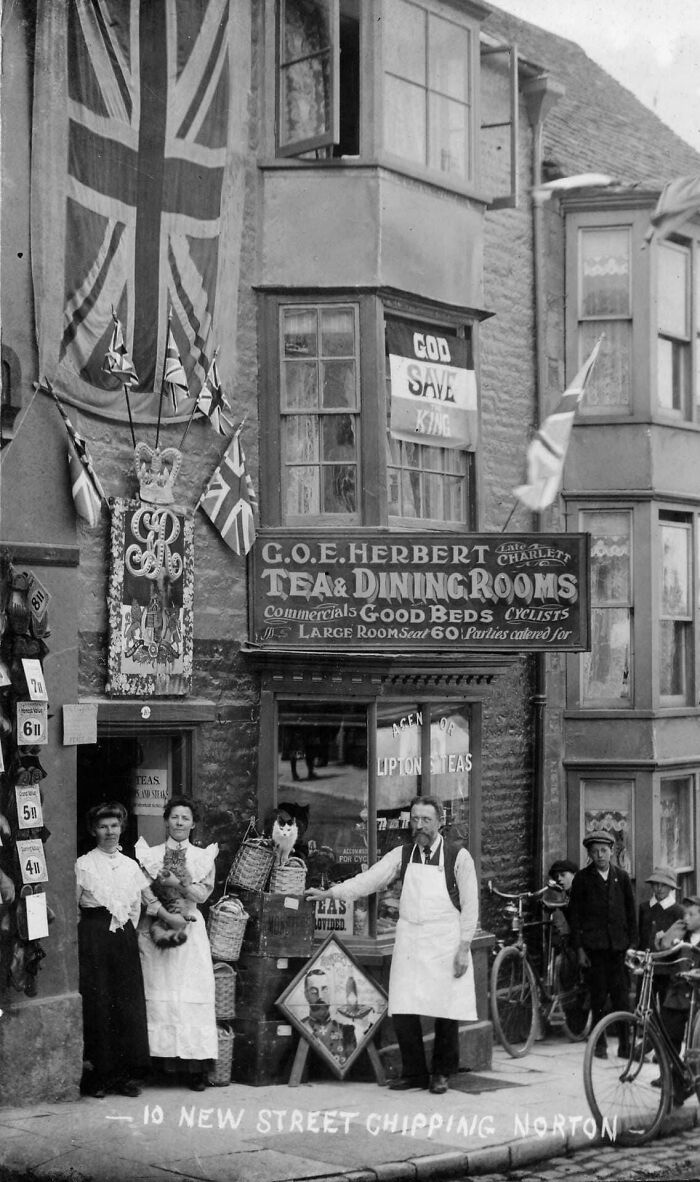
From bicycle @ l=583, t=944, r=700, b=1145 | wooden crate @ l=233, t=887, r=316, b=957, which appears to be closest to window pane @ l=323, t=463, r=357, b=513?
wooden crate @ l=233, t=887, r=316, b=957

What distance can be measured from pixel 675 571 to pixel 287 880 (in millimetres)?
6447

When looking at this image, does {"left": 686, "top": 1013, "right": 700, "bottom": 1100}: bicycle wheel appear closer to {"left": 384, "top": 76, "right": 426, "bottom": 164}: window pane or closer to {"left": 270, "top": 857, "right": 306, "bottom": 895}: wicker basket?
{"left": 270, "top": 857, "right": 306, "bottom": 895}: wicker basket

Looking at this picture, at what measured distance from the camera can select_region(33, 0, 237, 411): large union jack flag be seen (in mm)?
11602

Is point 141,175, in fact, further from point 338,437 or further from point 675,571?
point 675,571

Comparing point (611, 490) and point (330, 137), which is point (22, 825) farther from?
point (611, 490)

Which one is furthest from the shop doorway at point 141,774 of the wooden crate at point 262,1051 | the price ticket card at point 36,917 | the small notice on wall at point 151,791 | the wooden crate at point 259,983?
the price ticket card at point 36,917

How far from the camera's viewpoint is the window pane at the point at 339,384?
1338cm

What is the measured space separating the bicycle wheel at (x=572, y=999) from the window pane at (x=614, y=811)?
181 cm

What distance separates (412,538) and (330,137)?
3.22 meters

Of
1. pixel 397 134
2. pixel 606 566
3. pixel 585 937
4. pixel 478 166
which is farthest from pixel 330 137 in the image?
pixel 585 937

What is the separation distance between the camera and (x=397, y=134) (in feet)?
45.2

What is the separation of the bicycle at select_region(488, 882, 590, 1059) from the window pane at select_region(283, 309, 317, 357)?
5.00 m

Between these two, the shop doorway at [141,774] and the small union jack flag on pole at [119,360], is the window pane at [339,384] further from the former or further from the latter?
the shop doorway at [141,774]

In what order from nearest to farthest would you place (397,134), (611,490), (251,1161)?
(251,1161)
(397,134)
(611,490)
